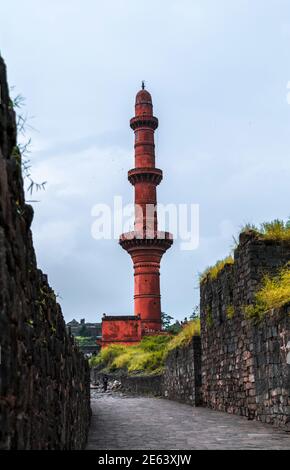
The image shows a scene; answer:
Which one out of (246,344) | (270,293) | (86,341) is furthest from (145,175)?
(270,293)

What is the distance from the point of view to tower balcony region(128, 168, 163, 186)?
44.8 m

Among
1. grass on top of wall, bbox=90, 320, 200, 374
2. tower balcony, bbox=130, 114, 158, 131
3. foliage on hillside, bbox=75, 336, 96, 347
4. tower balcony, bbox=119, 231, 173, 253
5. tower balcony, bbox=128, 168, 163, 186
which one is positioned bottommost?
grass on top of wall, bbox=90, 320, 200, 374

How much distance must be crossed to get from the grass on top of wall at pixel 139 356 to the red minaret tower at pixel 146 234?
9.96 feet

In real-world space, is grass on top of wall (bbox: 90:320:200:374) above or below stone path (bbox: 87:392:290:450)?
above

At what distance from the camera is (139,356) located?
1350 inches

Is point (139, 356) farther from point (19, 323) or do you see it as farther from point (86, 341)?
point (86, 341)

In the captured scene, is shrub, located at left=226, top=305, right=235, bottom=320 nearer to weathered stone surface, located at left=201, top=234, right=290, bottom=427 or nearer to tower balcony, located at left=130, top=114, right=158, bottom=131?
weathered stone surface, located at left=201, top=234, right=290, bottom=427

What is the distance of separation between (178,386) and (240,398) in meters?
7.79

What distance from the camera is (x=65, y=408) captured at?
5.02 meters

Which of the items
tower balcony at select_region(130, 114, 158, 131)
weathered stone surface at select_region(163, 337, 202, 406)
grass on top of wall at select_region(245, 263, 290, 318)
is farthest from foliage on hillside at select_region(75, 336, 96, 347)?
grass on top of wall at select_region(245, 263, 290, 318)

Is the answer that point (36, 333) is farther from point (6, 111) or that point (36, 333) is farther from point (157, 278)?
point (157, 278)

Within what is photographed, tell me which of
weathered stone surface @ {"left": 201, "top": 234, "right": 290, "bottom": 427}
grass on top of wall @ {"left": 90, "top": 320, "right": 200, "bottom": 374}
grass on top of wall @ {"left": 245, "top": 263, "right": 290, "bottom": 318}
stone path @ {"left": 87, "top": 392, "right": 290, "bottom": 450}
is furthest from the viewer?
grass on top of wall @ {"left": 90, "top": 320, "right": 200, "bottom": 374}

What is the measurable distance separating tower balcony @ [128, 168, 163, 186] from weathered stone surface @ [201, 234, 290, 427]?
1129 inches
